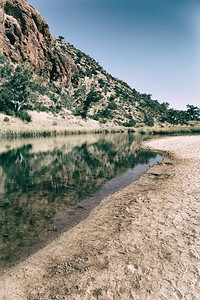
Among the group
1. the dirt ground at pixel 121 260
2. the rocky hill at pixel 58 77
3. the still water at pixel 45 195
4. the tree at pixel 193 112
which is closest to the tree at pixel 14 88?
the rocky hill at pixel 58 77

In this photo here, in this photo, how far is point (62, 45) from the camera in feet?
443

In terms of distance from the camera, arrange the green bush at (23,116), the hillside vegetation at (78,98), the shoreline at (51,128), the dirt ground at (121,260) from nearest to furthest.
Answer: the dirt ground at (121,260), the shoreline at (51,128), the green bush at (23,116), the hillside vegetation at (78,98)

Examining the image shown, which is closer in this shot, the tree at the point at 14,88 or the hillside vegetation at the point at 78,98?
the tree at the point at 14,88

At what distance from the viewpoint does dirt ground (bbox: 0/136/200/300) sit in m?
3.79

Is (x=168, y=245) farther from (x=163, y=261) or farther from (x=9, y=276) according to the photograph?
(x=9, y=276)

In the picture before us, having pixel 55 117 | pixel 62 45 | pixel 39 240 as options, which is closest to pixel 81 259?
pixel 39 240

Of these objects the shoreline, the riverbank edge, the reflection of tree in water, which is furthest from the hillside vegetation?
the reflection of tree in water

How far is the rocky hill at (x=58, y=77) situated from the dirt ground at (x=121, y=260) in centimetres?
6971

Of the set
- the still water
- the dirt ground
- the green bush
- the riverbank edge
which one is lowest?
the still water

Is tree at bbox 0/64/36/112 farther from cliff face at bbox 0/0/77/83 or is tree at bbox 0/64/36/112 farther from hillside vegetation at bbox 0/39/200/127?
cliff face at bbox 0/0/77/83

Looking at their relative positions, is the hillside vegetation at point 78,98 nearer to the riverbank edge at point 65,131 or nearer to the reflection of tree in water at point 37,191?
the riverbank edge at point 65,131

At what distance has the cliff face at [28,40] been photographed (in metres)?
79.2

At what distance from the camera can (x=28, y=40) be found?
8681cm

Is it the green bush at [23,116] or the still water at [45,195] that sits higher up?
→ the green bush at [23,116]
